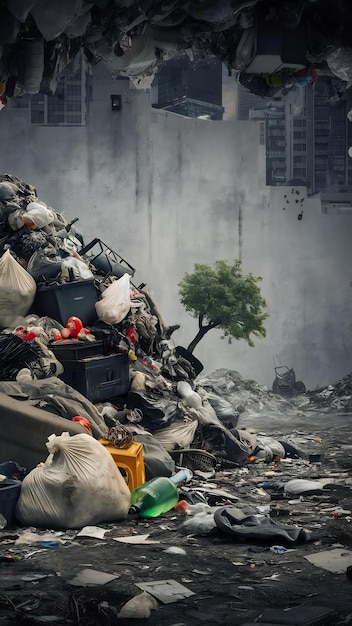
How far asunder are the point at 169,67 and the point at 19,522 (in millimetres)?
21864

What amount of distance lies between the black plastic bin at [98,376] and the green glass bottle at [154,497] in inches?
64.0

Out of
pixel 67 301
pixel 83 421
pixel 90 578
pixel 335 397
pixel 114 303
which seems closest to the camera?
pixel 90 578

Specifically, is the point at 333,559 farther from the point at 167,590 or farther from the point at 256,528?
the point at 167,590

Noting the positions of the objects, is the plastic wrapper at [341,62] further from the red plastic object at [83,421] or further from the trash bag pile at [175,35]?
the red plastic object at [83,421]

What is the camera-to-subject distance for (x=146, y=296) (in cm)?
988

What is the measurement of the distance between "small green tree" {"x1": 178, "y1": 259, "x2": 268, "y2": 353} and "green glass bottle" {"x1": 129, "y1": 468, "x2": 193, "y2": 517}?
13649 millimetres

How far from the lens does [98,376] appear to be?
7.72m

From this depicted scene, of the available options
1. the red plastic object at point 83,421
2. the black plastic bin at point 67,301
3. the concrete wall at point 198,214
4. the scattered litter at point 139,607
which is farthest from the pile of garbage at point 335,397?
the scattered litter at point 139,607

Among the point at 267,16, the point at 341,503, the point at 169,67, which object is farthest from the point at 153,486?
the point at 169,67

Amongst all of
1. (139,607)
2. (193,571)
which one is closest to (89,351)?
(193,571)

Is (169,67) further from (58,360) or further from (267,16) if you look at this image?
(267,16)

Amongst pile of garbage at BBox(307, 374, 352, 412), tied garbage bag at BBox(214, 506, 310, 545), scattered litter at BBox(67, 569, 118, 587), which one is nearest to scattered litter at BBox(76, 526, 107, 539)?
tied garbage bag at BBox(214, 506, 310, 545)

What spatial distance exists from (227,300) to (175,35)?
15048 mm

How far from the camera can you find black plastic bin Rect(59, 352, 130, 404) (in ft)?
25.0
